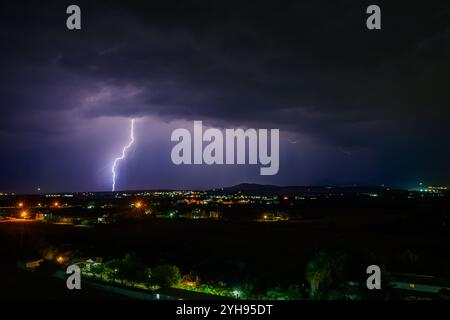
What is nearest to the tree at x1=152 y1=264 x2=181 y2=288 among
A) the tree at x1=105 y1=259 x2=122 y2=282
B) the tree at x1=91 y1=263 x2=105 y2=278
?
the tree at x1=105 y1=259 x2=122 y2=282

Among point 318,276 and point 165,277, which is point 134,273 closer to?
point 165,277

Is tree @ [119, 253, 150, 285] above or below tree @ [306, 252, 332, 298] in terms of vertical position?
below

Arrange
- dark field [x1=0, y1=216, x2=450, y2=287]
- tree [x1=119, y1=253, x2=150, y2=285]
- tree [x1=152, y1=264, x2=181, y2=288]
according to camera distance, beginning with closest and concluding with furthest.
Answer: tree [x1=152, y1=264, x2=181, y2=288] → tree [x1=119, y1=253, x2=150, y2=285] → dark field [x1=0, y1=216, x2=450, y2=287]

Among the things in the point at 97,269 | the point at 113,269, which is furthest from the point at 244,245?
the point at 113,269

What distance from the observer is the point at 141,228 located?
48500 mm

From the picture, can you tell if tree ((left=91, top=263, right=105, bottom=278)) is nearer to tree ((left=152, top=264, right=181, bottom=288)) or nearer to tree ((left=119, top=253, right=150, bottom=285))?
tree ((left=119, top=253, right=150, bottom=285))

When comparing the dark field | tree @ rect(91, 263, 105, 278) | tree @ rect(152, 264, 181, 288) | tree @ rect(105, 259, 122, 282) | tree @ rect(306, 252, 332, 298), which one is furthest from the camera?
the dark field

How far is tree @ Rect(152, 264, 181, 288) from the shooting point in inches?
750

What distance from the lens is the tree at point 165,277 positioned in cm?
1905

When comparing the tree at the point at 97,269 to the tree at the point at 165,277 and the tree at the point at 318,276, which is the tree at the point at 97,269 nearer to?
the tree at the point at 165,277

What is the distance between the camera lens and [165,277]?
19094 mm
